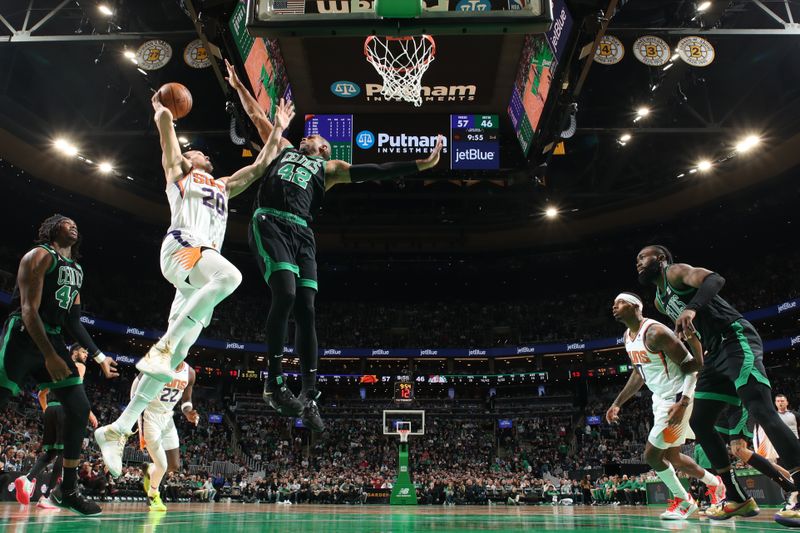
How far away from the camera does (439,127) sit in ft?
41.2

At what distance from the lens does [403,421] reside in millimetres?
22188

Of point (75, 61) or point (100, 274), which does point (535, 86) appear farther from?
point (100, 274)

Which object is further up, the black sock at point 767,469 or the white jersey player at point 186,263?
the white jersey player at point 186,263

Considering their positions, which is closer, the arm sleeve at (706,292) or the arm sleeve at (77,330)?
the arm sleeve at (706,292)

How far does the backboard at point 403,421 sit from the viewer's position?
21922 millimetres

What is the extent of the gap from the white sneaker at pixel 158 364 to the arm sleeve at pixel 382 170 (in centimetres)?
213

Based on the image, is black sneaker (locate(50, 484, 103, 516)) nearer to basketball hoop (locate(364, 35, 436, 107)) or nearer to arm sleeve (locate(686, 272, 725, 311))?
arm sleeve (locate(686, 272, 725, 311))

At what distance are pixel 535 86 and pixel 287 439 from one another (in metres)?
26.6

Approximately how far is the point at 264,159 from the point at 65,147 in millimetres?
18998

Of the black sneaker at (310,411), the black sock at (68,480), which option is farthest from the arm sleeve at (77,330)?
the black sneaker at (310,411)

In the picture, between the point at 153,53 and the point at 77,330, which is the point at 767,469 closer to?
the point at 77,330

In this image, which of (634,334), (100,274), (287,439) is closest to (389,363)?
(287,439)

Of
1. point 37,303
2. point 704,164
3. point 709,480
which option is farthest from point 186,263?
point 704,164

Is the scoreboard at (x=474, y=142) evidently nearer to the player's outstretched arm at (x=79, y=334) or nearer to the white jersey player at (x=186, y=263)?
the white jersey player at (x=186, y=263)
